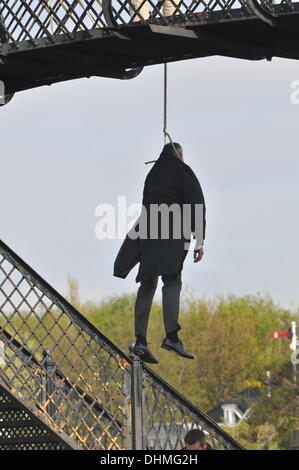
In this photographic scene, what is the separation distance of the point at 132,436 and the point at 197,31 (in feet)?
16.8

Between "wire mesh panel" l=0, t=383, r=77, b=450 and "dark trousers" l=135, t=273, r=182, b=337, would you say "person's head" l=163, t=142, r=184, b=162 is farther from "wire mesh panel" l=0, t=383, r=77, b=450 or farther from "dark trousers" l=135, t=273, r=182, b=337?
"wire mesh panel" l=0, t=383, r=77, b=450

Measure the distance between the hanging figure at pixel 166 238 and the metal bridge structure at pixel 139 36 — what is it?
48.4 inches

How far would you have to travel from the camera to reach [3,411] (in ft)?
47.6

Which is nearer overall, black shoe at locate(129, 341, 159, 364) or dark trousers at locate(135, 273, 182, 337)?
dark trousers at locate(135, 273, 182, 337)

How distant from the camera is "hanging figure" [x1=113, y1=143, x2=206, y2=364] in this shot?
12.1 meters

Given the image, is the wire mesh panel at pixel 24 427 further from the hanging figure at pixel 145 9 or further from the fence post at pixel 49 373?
the hanging figure at pixel 145 9

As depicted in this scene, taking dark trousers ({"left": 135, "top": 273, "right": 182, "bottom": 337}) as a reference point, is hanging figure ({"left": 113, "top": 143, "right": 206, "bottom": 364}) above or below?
above

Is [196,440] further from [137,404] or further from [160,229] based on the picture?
[160,229]

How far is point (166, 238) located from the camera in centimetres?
1215

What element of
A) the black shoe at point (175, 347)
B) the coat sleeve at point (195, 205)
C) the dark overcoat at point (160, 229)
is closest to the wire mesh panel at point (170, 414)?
the black shoe at point (175, 347)

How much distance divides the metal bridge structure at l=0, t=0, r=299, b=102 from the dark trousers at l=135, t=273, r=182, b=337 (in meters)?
2.52

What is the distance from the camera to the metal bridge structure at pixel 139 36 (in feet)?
38.4

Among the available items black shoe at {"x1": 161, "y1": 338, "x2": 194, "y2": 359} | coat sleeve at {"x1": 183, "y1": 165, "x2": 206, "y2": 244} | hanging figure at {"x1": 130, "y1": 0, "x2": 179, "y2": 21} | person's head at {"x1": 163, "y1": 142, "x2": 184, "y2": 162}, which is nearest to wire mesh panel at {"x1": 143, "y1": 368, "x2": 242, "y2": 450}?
black shoe at {"x1": 161, "y1": 338, "x2": 194, "y2": 359}
